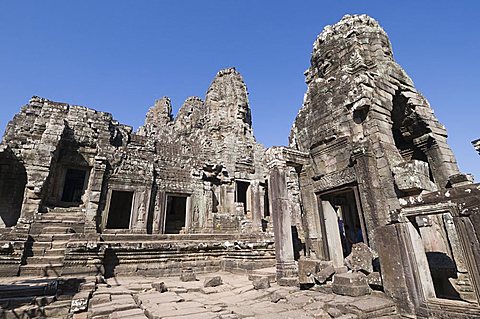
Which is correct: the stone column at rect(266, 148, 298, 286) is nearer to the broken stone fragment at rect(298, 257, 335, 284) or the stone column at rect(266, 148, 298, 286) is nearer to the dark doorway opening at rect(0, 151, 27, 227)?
the broken stone fragment at rect(298, 257, 335, 284)

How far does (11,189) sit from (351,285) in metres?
17.0

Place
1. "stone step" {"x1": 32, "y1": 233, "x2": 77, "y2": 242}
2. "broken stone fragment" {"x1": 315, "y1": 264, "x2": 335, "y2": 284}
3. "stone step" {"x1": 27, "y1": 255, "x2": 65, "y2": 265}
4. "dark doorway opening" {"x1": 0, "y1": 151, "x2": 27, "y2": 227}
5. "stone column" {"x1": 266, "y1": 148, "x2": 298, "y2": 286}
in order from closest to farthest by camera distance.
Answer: "broken stone fragment" {"x1": 315, "y1": 264, "x2": 335, "y2": 284}
"stone column" {"x1": 266, "y1": 148, "x2": 298, "y2": 286}
"stone step" {"x1": 27, "y1": 255, "x2": 65, "y2": 265}
"stone step" {"x1": 32, "y1": 233, "x2": 77, "y2": 242}
"dark doorway opening" {"x1": 0, "y1": 151, "x2": 27, "y2": 227}

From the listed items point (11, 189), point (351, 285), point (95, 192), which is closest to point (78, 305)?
point (351, 285)

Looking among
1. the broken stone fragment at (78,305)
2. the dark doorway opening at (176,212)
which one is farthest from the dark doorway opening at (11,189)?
the broken stone fragment at (78,305)

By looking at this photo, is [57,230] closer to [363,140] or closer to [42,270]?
[42,270]

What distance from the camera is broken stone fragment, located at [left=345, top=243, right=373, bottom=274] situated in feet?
16.4

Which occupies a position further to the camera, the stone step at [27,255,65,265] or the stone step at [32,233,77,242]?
the stone step at [32,233,77,242]

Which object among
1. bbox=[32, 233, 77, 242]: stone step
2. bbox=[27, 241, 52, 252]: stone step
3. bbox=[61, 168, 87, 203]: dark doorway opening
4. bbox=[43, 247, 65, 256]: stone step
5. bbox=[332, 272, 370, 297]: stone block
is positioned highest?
bbox=[61, 168, 87, 203]: dark doorway opening

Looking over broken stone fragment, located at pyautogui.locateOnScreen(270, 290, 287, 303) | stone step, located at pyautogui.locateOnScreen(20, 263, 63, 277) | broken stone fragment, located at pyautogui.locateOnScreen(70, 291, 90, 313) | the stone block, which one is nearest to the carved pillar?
stone step, located at pyautogui.locateOnScreen(20, 263, 63, 277)

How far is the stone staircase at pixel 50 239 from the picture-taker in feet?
26.0

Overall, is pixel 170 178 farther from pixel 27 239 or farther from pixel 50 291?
pixel 50 291

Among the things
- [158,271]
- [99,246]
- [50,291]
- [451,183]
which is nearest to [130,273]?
[158,271]

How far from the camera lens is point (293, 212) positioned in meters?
14.6

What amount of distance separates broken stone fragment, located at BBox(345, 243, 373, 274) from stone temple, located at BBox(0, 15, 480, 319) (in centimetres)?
2
